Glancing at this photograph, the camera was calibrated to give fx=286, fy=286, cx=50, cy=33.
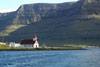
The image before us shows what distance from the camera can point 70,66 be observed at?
275 ft

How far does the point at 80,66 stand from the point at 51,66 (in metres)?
8.53

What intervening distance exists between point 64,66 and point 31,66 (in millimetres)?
9801

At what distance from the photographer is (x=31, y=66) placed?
84938mm

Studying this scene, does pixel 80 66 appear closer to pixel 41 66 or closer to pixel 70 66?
pixel 70 66

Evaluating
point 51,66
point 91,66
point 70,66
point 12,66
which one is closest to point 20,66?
point 12,66

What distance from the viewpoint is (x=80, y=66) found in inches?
3297

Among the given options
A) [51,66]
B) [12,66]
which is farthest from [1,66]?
[51,66]

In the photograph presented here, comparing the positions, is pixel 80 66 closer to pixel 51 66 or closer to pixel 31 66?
pixel 51 66

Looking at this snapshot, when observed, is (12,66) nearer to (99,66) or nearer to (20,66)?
(20,66)

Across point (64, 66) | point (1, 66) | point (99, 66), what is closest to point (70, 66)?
point (64, 66)

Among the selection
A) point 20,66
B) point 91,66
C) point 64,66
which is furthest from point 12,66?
point 91,66

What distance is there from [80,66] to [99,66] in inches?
216

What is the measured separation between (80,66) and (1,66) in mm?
23464

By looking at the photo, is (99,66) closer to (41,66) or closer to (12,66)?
(41,66)
